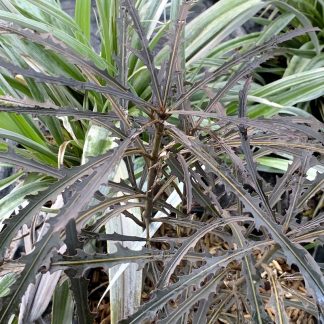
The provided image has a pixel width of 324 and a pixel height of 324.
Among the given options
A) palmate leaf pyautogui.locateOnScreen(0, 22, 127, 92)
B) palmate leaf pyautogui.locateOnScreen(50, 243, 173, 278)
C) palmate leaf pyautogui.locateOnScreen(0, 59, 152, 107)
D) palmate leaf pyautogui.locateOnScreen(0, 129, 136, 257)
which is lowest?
palmate leaf pyautogui.locateOnScreen(50, 243, 173, 278)

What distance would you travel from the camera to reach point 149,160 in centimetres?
55

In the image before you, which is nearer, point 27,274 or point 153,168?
point 27,274

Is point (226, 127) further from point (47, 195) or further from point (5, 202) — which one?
point (5, 202)

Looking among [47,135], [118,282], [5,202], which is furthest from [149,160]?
[47,135]

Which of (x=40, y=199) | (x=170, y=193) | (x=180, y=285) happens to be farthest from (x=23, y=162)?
(x=170, y=193)

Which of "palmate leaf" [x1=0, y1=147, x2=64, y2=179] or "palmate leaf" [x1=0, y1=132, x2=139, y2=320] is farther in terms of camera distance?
"palmate leaf" [x1=0, y1=147, x2=64, y2=179]

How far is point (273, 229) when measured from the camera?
1.41 ft

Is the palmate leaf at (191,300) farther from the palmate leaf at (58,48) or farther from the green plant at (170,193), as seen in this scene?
the palmate leaf at (58,48)

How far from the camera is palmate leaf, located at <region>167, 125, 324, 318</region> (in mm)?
405

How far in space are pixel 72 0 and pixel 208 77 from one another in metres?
1.09

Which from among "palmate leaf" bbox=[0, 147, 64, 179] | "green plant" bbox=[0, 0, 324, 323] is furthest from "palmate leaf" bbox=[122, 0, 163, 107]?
"palmate leaf" bbox=[0, 147, 64, 179]

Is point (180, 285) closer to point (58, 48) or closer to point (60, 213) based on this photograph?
point (60, 213)

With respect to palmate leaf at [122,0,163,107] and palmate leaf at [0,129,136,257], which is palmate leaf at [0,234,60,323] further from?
palmate leaf at [122,0,163,107]

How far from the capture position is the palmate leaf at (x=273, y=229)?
1.33ft
